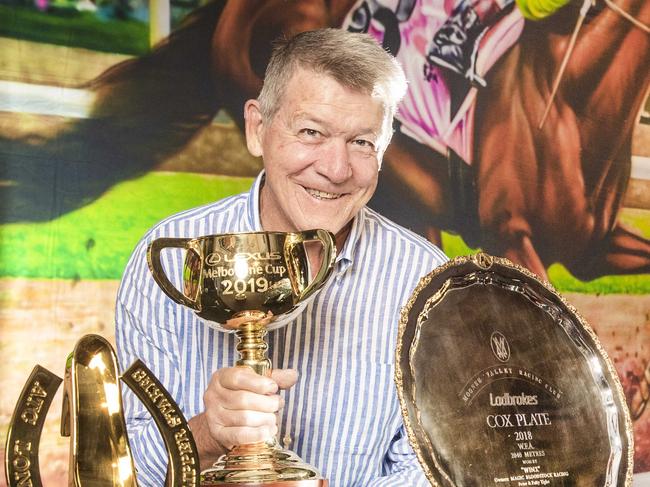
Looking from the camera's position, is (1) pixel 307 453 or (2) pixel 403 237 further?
(2) pixel 403 237

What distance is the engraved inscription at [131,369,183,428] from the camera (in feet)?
2.64

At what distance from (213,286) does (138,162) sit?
35.4 inches

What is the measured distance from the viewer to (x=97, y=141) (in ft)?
5.59

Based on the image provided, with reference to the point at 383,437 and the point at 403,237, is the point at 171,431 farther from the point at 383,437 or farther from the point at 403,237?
the point at 403,237

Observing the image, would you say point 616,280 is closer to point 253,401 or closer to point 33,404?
point 253,401

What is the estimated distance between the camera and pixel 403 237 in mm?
1450

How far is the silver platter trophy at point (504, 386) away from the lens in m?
1.02

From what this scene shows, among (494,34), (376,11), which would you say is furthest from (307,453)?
(494,34)

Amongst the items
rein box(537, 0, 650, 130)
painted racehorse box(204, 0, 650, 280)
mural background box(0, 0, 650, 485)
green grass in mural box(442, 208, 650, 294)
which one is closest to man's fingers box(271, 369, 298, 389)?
mural background box(0, 0, 650, 485)

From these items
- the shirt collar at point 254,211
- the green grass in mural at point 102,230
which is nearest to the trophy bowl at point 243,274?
the shirt collar at point 254,211

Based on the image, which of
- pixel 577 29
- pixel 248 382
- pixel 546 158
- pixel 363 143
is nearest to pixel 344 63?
pixel 363 143

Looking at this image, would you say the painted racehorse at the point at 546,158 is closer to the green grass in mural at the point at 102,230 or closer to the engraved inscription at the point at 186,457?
the green grass in mural at the point at 102,230

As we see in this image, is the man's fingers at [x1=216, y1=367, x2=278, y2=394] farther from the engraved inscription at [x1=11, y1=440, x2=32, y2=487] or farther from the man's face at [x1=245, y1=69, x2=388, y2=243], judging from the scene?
the man's face at [x1=245, y1=69, x2=388, y2=243]

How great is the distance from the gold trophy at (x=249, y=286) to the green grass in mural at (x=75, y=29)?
0.89m
